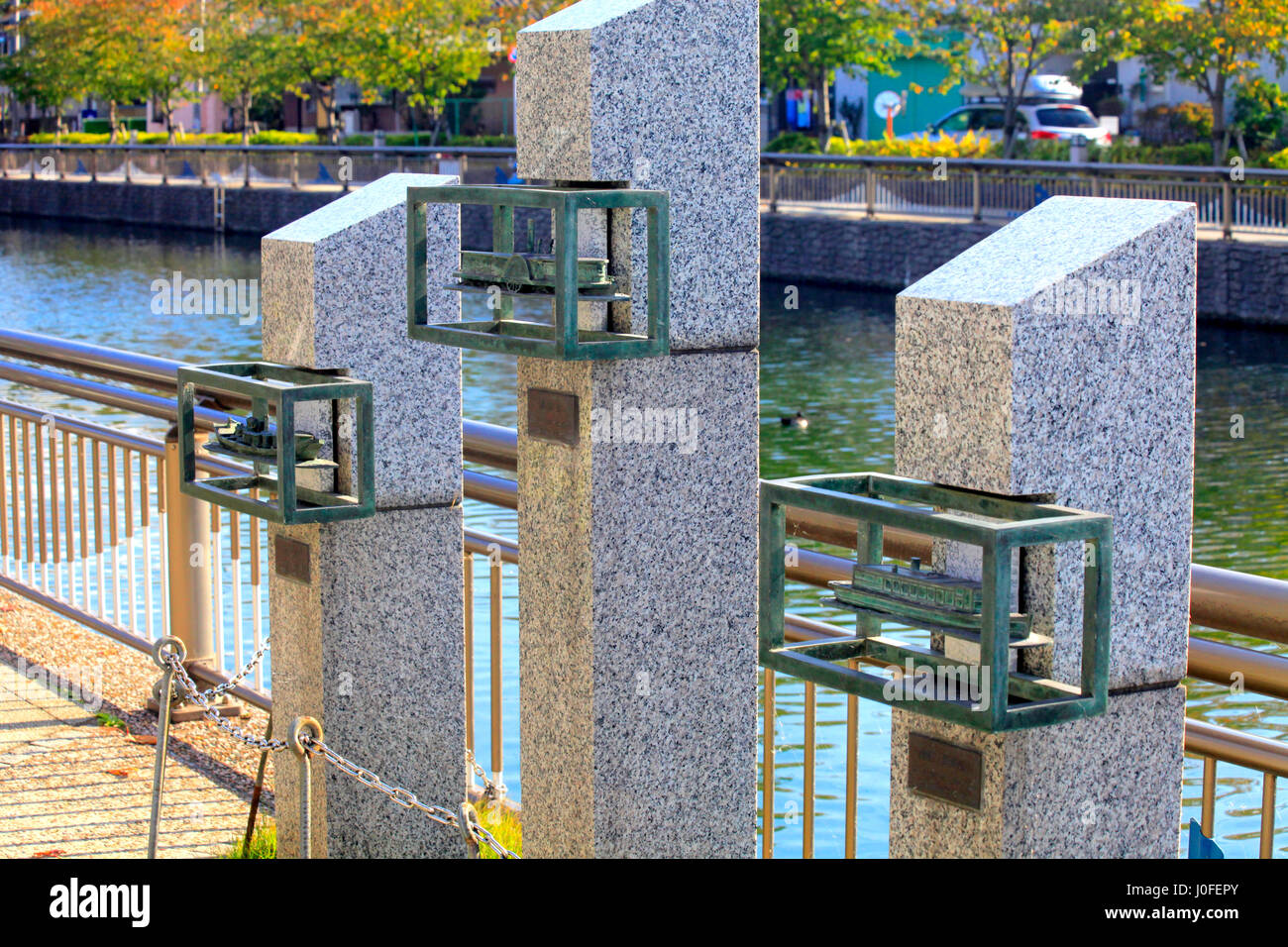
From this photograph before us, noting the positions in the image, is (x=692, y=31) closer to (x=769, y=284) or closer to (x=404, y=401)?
(x=404, y=401)

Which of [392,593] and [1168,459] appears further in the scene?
[392,593]

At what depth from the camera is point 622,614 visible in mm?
3514

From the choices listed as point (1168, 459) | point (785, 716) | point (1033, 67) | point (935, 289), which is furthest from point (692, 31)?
point (1033, 67)

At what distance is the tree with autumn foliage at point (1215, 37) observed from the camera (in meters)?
31.6

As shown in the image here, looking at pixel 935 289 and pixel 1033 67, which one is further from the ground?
pixel 1033 67

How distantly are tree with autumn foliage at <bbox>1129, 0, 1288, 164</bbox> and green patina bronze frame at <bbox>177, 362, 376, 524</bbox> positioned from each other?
29.4 meters

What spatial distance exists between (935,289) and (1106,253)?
25 cm

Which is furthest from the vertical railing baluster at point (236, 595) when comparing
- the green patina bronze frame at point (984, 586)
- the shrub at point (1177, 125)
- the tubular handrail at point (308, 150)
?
the shrub at point (1177, 125)

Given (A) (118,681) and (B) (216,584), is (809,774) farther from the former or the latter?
(A) (118,681)

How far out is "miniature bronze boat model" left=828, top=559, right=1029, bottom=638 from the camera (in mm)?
2641

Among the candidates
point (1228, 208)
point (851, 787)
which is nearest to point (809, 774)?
point (851, 787)

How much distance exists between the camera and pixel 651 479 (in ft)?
11.5

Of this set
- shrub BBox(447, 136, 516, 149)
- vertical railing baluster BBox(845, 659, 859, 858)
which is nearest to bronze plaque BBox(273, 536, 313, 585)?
vertical railing baluster BBox(845, 659, 859, 858)
